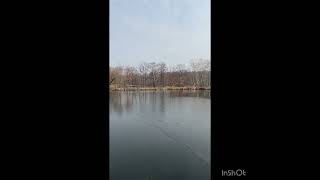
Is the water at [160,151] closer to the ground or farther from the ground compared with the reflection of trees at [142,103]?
closer to the ground

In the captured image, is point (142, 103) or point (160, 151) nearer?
point (160, 151)
